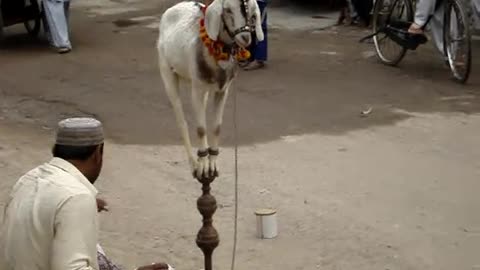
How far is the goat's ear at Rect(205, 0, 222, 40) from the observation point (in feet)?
13.8

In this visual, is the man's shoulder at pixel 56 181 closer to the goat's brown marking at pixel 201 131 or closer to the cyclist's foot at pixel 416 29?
the goat's brown marking at pixel 201 131

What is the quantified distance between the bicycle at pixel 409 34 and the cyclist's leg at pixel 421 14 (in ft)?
0.18

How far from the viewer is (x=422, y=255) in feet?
17.5

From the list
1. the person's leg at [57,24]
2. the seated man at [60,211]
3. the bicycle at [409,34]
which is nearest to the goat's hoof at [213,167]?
the seated man at [60,211]

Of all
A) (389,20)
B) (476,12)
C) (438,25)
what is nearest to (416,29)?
(438,25)

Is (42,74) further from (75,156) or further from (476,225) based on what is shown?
(75,156)

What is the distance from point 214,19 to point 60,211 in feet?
5.20

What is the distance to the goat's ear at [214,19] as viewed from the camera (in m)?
4.21

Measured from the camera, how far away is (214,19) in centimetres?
423

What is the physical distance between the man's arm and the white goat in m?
1.47

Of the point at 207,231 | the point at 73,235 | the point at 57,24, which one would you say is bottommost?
the point at 57,24

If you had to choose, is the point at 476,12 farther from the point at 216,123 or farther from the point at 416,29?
the point at 216,123

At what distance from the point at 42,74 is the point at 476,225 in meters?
5.34

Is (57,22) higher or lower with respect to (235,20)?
lower
